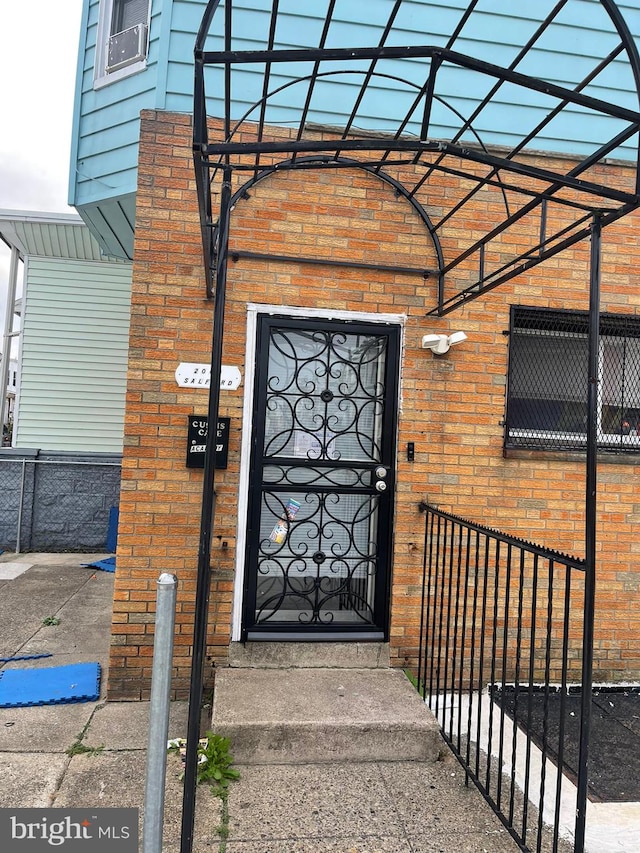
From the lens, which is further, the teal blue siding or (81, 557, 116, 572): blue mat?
(81, 557, 116, 572): blue mat

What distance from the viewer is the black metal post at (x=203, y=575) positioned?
6.32 feet

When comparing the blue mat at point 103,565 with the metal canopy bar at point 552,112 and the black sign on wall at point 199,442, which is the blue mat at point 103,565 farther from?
the metal canopy bar at point 552,112

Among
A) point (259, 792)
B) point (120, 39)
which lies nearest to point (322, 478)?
point (259, 792)

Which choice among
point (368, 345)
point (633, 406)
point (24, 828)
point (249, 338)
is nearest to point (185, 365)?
point (249, 338)

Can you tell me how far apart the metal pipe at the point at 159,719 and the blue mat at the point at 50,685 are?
1811mm

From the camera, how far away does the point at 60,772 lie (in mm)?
2537

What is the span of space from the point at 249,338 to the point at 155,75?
6.45 ft

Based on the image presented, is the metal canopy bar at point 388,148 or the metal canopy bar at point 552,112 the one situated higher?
the metal canopy bar at point 552,112

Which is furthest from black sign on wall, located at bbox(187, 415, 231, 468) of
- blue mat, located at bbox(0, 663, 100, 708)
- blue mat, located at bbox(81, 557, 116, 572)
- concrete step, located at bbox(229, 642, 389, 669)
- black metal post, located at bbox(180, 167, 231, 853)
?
blue mat, located at bbox(81, 557, 116, 572)

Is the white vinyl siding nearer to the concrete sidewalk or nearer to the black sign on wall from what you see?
the black sign on wall

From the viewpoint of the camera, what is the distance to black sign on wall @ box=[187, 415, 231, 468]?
332 centimetres

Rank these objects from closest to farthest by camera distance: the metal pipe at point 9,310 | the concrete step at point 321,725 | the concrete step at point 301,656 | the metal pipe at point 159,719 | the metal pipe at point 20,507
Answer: the metal pipe at point 159,719, the concrete step at point 321,725, the concrete step at point 301,656, the metal pipe at point 20,507, the metal pipe at point 9,310

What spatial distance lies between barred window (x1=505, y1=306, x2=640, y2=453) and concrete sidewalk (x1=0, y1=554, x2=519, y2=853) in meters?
2.14

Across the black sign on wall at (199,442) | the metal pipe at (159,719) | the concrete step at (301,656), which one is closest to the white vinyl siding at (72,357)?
the black sign on wall at (199,442)
